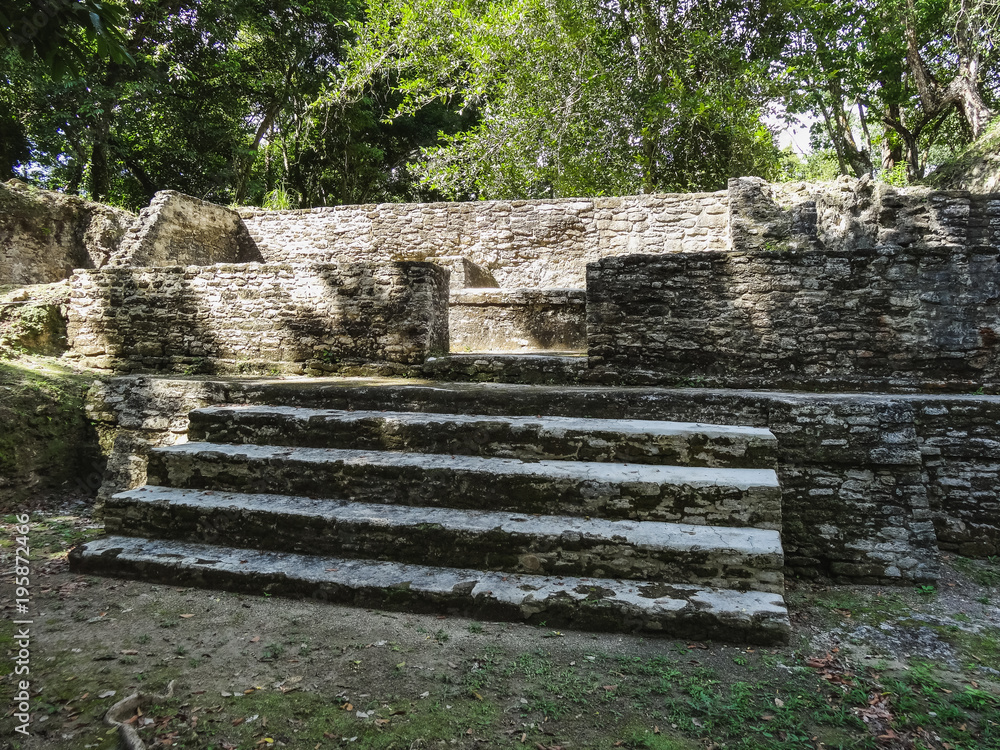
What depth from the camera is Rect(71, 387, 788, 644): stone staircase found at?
2613 mm

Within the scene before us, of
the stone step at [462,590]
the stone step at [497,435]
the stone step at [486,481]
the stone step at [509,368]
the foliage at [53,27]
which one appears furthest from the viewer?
the stone step at [509,368]

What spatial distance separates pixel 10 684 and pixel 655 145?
1320 cm

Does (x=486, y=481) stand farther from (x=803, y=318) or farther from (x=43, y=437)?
(x=43, y=437)

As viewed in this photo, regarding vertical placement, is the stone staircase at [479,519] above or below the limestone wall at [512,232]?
below

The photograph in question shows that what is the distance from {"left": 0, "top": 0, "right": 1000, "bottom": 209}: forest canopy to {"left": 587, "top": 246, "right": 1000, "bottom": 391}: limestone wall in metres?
7.77

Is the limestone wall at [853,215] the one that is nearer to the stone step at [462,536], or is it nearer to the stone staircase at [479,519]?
the stone staircase at [479,519]

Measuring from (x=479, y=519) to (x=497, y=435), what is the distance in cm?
68

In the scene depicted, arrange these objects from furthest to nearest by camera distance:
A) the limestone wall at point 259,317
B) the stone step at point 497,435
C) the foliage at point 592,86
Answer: the foliage at point 592,86 → the limestone wall at point 259,317 → the stone step at point 497,435

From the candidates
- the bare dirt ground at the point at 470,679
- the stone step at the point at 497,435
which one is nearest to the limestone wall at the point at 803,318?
the stone step at the point at 497,435

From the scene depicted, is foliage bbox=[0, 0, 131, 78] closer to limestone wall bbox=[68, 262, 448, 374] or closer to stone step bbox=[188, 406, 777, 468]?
stone step bbox=[188, 406, 777, 468]

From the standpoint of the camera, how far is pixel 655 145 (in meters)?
12.5

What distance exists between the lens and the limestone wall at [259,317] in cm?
535

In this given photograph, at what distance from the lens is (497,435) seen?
358cm

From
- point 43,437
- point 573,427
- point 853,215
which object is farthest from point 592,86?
point 43,437
